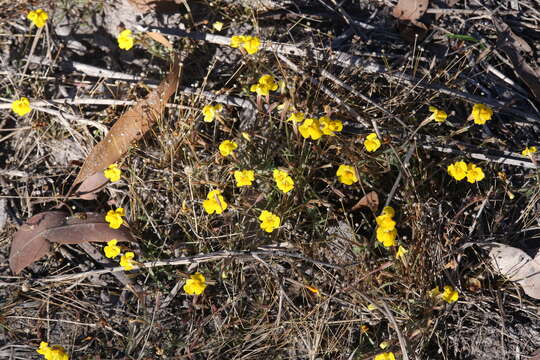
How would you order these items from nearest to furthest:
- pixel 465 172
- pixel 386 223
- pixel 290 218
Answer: pixel 386 223 < pixel 465 172 < pixel 290 218

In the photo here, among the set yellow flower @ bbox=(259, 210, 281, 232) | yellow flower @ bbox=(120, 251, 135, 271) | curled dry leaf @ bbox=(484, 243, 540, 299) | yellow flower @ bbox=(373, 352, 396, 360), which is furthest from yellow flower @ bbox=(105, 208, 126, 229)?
curled dry leaf @ bbox=(484, 243, 540, 299)

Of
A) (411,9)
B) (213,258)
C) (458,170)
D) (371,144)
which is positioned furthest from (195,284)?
(411,9)

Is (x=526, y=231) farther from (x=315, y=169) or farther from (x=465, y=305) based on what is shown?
(x=315, y=169)

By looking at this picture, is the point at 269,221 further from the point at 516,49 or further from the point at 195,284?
the point at 516,49

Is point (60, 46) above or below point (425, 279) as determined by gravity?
above

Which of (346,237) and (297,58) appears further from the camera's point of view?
(297,58)

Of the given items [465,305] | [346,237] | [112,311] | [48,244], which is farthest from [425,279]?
[48,244]

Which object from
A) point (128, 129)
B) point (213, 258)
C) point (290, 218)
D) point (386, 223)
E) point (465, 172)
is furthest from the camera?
point (128, 129)
